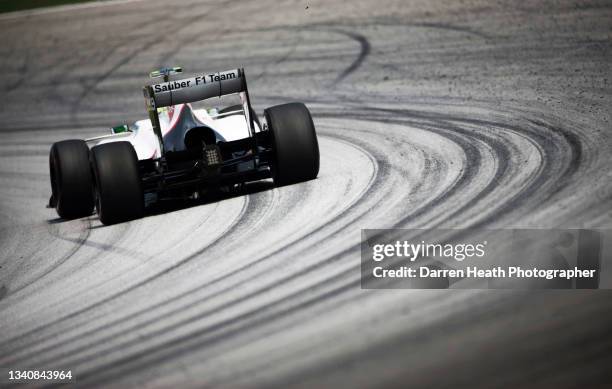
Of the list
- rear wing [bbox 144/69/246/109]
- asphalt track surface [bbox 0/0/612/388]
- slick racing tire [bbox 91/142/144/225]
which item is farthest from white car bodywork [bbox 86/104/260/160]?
asphalt track surface [bbox 0/0/612/388]

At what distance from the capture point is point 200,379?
697 centimetres

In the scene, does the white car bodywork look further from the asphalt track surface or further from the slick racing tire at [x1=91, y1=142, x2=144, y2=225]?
the asphalt track surface

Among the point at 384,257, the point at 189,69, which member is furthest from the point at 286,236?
the point at 189,69

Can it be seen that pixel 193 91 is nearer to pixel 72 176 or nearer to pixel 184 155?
pixel 184 155

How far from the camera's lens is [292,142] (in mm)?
11859

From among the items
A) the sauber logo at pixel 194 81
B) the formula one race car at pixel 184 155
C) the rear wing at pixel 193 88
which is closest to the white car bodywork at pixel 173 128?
the formula one race car at pixel 184 155

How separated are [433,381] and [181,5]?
22.2 metres

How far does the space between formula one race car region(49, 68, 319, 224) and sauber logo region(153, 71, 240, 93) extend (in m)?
0.01

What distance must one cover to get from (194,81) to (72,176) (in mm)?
1894

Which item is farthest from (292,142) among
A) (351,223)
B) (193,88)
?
(351,223)

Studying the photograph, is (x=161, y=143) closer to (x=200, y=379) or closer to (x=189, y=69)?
(x=200, y=379)

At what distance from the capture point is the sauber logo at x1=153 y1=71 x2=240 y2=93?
12.0 metres

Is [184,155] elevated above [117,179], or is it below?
above

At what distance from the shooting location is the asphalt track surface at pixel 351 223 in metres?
6.88
